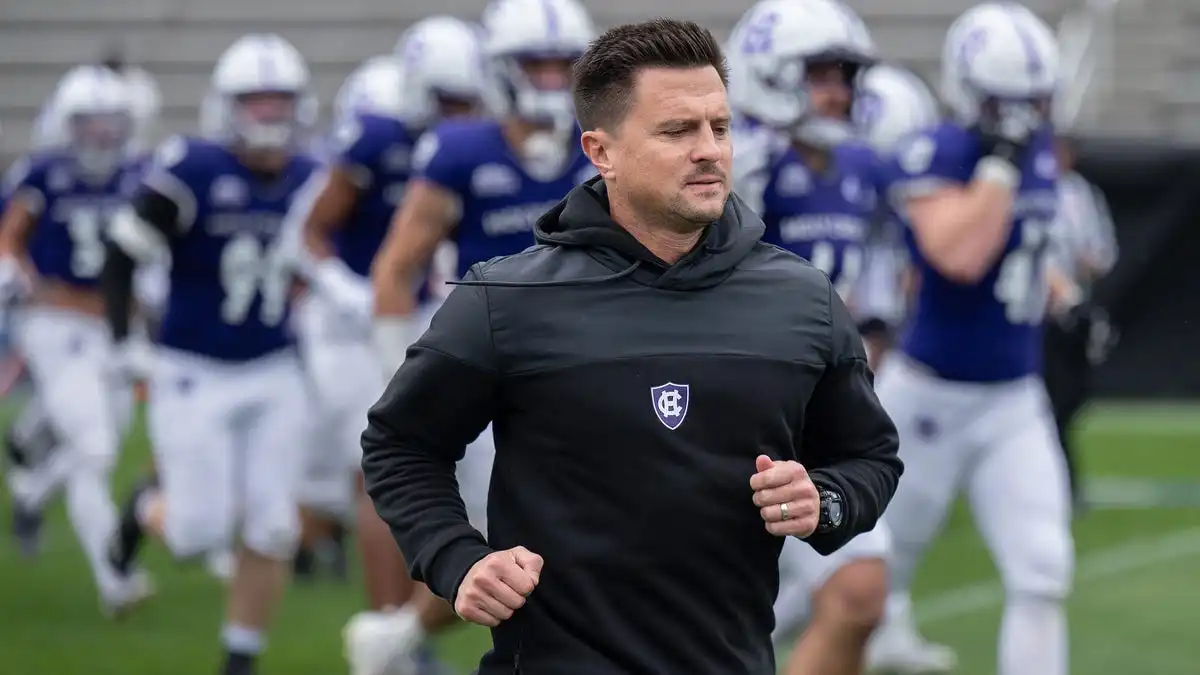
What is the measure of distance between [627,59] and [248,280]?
164 inches

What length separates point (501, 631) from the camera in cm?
344

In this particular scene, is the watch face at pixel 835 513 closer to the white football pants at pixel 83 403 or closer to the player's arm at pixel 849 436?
the player's arm at pixel 849 436

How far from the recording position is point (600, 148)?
11.6 feet

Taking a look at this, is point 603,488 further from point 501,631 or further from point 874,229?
point 874,229

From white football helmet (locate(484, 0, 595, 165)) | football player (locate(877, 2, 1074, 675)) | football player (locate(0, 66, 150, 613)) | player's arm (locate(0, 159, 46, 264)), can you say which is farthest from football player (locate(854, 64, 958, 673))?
player's arm (locate(0, 159, 46, 264))

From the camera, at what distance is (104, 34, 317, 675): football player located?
7.14 m

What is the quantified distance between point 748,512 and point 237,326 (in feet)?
13.9

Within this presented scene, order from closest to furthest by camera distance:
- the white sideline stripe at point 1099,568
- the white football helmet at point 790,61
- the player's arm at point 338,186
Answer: the white football helmet at point 790,61 → the player's arm at point 338,186 → the white sideline stripe at point 1099,568

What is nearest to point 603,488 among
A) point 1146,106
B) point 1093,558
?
point 1093,558

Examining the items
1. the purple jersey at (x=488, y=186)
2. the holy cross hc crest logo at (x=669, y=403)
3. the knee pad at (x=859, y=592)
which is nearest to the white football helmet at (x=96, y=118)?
the purple jersey at (x=488, y=186)

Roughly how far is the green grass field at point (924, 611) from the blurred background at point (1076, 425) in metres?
0.02

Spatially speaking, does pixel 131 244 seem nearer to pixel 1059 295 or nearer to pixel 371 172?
pixel 371 172

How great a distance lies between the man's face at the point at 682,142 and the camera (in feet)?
11.1

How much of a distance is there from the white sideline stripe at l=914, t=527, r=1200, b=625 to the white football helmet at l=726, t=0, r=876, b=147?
301 cm
